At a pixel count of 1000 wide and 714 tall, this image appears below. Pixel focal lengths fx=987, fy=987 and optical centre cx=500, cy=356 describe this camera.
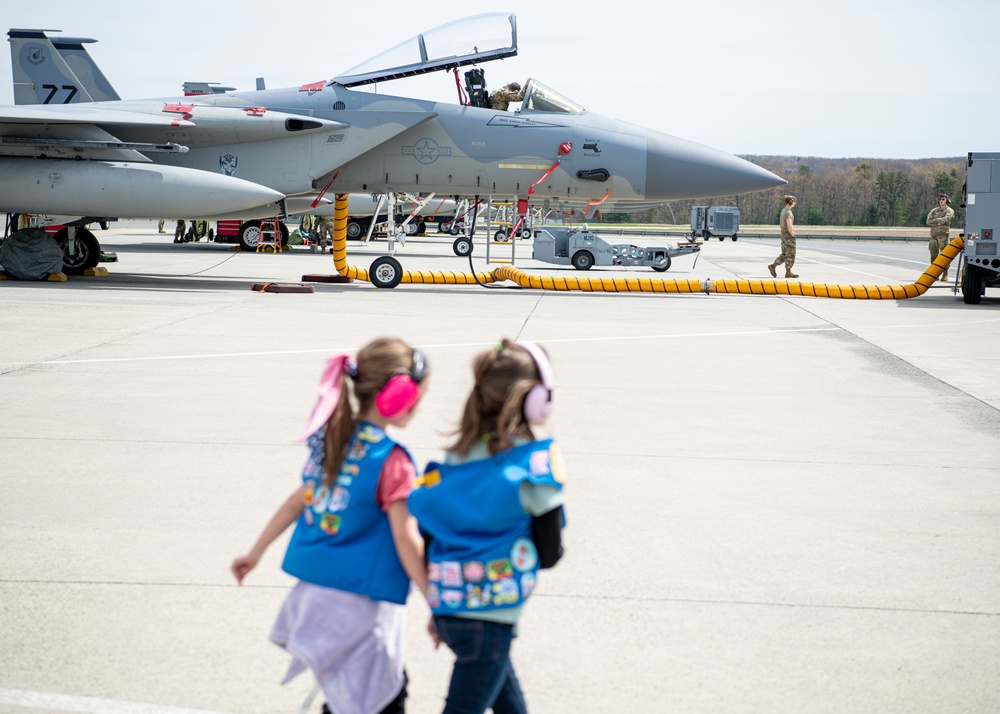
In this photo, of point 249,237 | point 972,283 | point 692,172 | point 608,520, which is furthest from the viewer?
point 249,237

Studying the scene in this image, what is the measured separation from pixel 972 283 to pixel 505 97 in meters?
8.26

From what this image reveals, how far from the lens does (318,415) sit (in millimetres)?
2371

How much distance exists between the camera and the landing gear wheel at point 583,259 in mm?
25766

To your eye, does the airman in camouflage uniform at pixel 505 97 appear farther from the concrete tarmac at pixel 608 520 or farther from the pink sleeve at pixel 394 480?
the pink sleeve at pixel 394 480

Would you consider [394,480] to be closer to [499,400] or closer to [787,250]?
[499,400]

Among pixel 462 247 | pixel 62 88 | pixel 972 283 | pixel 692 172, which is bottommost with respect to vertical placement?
pixel 972 283

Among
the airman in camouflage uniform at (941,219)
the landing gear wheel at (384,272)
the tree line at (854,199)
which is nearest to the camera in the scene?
the landing gear wheel at (384,272)

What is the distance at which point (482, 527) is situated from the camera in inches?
89.2

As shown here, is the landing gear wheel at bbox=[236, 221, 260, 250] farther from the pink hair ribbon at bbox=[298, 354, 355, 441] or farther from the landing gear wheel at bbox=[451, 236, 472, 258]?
the pink hair ribbon at bbox=[298, 354, 355, 441]

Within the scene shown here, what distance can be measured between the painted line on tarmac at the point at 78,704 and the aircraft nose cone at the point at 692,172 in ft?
47.3

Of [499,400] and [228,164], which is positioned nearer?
[499,400]

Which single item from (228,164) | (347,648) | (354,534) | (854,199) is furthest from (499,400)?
(854,199)

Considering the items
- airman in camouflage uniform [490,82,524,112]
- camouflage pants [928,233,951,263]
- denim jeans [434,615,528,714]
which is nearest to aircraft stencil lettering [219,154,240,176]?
airman in camouflage uniform [490,82,524,112]

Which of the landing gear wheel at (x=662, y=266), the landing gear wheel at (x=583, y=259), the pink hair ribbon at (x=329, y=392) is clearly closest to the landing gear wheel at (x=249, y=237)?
the landing gear wheel at (x=583, y=259)
